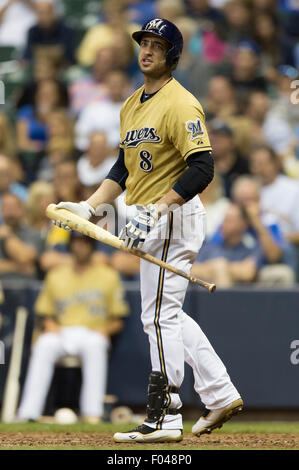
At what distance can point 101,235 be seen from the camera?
5.19 meters

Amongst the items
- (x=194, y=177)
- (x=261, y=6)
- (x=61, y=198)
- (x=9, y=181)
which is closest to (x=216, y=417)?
(x=194, y=177)

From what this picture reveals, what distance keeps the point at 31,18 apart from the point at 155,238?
25.8ft

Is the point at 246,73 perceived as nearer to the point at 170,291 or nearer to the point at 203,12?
the point at 203,12

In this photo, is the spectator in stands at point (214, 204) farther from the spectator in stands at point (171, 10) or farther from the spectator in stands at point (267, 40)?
the spectator in stands at point (171, 10)

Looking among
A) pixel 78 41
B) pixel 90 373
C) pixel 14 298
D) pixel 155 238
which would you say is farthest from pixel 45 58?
pixel 155 238

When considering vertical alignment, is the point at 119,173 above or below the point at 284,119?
below

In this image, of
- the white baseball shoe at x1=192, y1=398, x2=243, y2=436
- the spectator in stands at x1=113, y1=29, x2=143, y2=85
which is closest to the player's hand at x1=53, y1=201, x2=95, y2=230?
the white baseball shoe at x1=192, y1=398, x2=243, y2=436

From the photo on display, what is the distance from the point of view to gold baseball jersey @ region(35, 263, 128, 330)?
Answer: 8008mm

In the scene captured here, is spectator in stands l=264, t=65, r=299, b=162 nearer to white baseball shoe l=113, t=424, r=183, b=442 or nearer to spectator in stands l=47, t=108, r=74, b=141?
spectator in stands l=47, t=108, r=74, b=141

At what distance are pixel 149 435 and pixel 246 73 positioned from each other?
657 cm

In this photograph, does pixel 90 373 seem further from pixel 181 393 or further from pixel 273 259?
pixel 273 259

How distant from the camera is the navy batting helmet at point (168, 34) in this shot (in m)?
5.13

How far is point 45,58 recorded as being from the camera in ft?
37.5

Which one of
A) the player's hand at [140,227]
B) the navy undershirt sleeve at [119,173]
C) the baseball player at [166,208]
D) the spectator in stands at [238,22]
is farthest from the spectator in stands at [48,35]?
the player's hand at [140,227]
